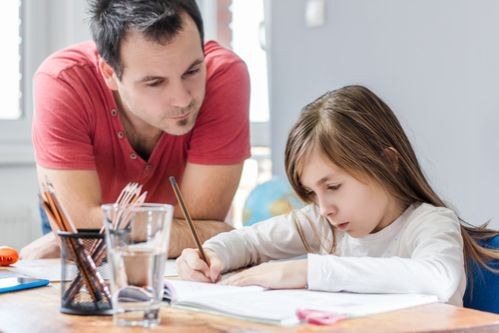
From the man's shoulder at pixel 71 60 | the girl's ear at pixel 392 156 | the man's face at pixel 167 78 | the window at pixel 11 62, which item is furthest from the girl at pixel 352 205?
the window at pixel 11 62

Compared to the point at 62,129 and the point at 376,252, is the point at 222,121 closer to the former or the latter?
the point at 62,129

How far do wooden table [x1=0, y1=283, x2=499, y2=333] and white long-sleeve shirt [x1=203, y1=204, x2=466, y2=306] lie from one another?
94mm

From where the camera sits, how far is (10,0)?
3559 mm

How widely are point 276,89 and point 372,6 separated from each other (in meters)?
0.69

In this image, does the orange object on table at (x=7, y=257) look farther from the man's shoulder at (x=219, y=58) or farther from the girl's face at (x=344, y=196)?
the man's shoulder at (x=219, y=58)

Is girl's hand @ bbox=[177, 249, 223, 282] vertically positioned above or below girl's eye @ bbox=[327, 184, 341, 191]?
below

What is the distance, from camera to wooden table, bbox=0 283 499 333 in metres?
0.91

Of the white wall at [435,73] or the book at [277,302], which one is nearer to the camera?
the book at [277,302]

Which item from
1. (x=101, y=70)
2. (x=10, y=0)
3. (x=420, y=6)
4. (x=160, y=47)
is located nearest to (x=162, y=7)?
(x=160, y=47)

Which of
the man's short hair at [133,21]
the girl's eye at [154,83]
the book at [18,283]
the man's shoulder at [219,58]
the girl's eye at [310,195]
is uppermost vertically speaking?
the man's short hair at [133,21]

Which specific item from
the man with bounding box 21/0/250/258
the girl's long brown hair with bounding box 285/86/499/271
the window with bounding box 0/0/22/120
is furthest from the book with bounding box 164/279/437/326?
the window with bounding box 0/0/22/120

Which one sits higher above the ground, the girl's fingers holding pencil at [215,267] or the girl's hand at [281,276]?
the girl's hand at [281,276]

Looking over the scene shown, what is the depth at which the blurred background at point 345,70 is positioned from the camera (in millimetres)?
2389

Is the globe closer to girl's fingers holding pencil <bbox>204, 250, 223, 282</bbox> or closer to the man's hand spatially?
the man's hand
